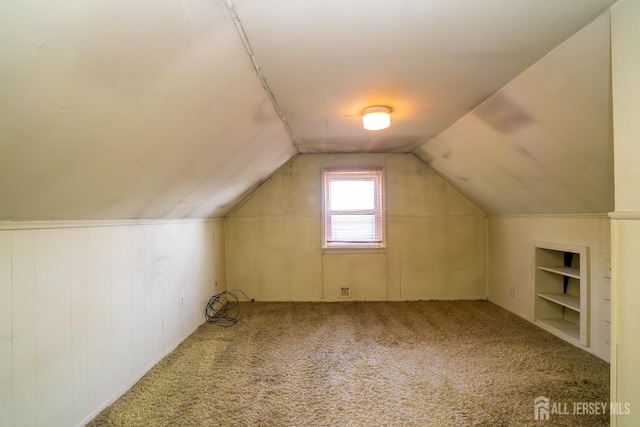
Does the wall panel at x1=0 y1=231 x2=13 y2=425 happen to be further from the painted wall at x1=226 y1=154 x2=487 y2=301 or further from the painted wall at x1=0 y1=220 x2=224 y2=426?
the painted wall at x1=226 y1=154 x2=487 y2=301

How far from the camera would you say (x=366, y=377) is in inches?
85.8

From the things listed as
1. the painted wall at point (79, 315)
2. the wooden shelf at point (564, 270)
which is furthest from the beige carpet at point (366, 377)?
the wooden shelf at point (564, 270)

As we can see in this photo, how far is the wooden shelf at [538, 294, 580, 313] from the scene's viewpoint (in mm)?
2683

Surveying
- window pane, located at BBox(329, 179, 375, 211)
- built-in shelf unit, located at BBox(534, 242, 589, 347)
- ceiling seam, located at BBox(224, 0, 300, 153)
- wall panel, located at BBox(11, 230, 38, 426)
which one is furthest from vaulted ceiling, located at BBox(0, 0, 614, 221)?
window pane, located at BBox(329, 179, 375, 211)

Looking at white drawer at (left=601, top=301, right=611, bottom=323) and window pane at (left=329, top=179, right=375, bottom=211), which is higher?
window pane at (left=329, top=179, right=375, bottom=211)

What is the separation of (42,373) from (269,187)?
9.79 feet

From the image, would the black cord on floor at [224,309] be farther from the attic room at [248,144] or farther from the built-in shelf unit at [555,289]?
the built-in shelf unit at [555,289]

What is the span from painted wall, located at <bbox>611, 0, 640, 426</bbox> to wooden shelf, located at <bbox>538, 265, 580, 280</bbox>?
1835 mm

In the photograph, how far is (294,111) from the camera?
2.39m

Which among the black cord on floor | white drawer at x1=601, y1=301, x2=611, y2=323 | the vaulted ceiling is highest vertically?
the vaulted ceiling

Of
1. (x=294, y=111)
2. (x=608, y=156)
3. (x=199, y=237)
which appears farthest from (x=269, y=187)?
(x=608, y=156)

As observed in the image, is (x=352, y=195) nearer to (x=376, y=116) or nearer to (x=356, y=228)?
(x=356, y=228)

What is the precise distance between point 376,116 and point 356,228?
6.73 ft

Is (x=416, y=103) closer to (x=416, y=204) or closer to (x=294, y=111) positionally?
(x=294, y=111)
